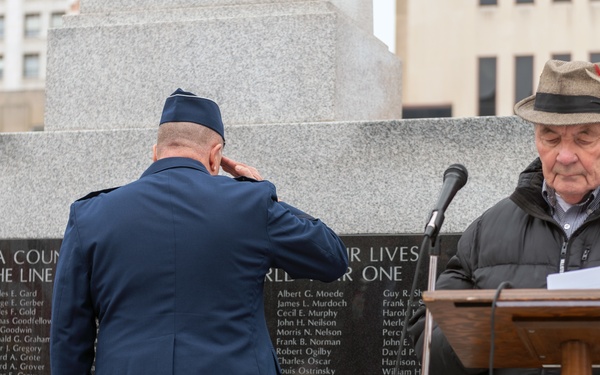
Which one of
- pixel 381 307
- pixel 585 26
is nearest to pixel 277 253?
pixel 381 307

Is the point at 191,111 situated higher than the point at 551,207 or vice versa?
the point at 191,111

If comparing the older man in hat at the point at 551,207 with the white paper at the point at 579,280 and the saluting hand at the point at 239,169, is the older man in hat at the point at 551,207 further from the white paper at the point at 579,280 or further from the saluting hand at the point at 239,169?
the saluting hand at the point at 239,169

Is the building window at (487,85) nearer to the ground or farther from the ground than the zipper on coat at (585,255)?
farther from the ground

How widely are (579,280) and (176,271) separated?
4.55 ft

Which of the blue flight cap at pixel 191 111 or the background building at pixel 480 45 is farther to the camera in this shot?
the background building at pixel 480 45

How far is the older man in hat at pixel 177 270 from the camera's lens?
13.1ft

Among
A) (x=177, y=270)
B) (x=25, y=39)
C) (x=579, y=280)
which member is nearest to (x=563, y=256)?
(x=579, y=280)

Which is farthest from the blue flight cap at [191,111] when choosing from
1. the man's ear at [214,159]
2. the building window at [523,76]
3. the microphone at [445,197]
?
the building window at [523,76]

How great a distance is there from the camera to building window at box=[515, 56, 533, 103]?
130ft

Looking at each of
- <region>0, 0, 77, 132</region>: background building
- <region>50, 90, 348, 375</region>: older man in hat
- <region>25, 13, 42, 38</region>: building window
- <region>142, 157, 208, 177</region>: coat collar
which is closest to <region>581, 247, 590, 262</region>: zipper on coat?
<region>50, 90, 348, 375</region>: older man in hat

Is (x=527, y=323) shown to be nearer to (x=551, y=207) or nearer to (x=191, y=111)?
(x=551, y=207)

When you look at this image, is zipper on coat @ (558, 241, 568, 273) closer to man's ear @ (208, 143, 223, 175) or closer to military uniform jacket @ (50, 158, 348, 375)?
military uniform jacket @ (50, 158, 348, 375)

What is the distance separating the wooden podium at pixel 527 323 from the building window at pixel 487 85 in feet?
120

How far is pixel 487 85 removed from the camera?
135 ft
